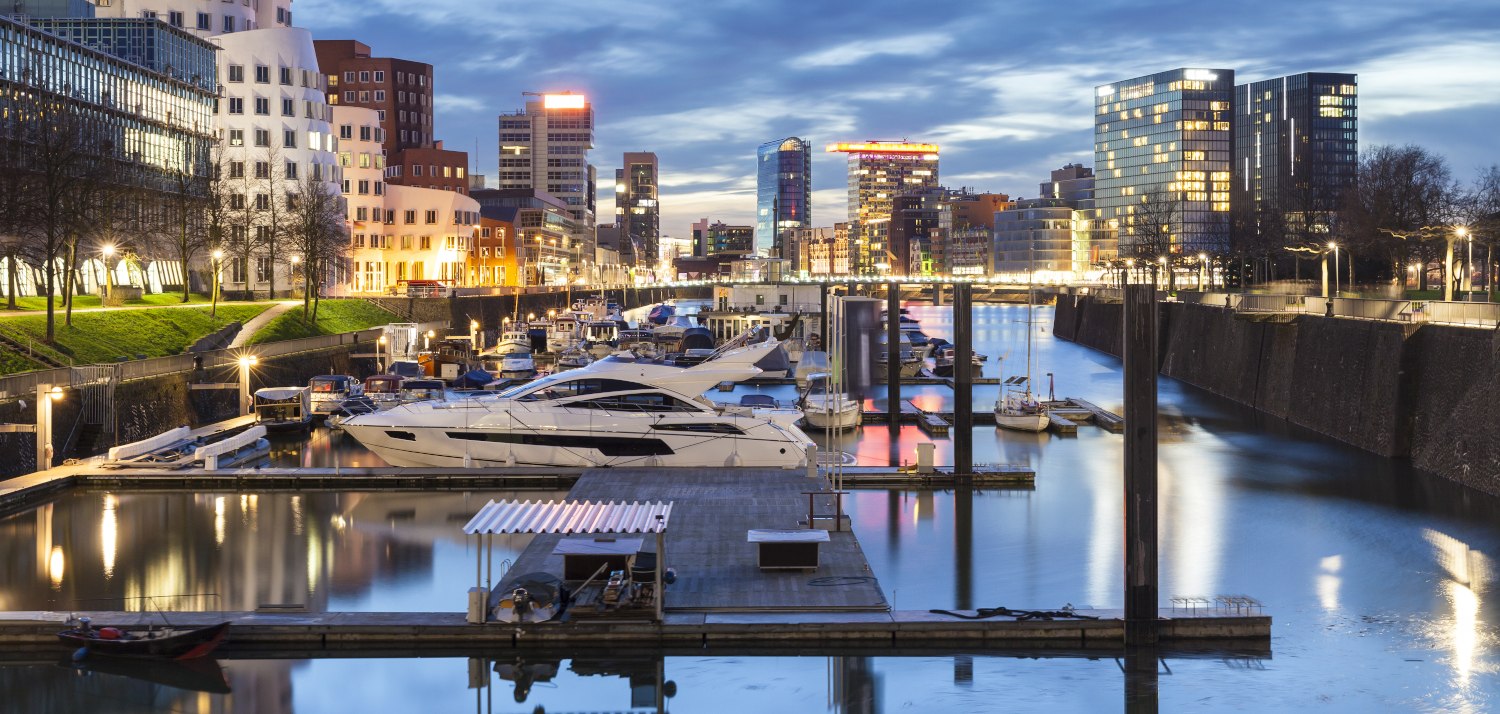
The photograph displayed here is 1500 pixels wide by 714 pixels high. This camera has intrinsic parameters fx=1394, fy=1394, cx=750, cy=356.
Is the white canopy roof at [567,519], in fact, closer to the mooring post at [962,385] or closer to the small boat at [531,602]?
the small boat at [531,602]

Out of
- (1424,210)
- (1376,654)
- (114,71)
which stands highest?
(114,71)

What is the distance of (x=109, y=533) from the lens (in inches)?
1212

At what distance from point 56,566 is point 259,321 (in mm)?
43182

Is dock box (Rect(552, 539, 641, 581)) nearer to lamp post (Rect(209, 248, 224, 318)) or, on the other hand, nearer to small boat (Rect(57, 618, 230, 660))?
small boat (Rect(57, 618, 230, 660))

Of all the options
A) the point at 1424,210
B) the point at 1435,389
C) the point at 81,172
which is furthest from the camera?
the point at 1424,210

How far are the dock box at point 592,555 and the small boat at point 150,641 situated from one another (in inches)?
209

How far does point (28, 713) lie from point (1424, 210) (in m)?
85.3

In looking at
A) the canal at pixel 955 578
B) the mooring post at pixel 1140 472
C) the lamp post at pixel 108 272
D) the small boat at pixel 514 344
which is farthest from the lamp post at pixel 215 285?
the mooring post at pixel 1140 472

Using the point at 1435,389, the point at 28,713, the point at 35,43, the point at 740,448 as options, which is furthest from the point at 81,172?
the point at 1435,389

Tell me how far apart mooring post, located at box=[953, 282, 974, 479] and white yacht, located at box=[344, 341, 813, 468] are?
172 inches

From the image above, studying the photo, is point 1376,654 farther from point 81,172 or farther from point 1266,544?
point 81,172

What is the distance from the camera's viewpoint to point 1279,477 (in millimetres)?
42781

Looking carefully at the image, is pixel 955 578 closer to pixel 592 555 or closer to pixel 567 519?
pixel 592 555

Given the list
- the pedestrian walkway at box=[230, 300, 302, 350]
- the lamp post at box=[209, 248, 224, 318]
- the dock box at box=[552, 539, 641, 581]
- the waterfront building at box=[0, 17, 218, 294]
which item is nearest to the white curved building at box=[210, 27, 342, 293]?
the waterfront building at box=[0, 17, 218, 294]
